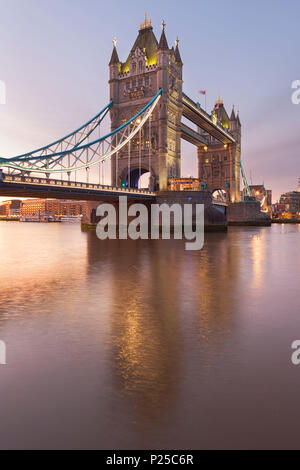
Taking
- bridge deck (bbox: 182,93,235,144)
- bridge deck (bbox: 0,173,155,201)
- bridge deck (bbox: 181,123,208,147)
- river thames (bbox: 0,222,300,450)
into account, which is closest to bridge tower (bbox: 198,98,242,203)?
bridge deck (bbox: 182,93,235,144)

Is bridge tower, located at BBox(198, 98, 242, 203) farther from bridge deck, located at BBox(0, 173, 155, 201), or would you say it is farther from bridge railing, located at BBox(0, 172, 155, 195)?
bridge railing, located at BBox(0, 172, 155, 195)

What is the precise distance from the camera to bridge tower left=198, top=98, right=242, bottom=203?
277 feet

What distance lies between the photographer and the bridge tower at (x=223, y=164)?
84.6 m

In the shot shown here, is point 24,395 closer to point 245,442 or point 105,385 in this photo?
point 105,385

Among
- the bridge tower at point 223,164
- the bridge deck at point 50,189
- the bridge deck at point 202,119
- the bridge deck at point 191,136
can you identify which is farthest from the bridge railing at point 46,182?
the bridge tower at point 223,164

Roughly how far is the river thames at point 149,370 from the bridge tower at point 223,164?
7784cm

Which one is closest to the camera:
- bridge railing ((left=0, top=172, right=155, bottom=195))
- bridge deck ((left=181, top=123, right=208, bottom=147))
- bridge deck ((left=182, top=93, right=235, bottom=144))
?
bridge railing ((left=0, top=172, right=155, bottom=195))

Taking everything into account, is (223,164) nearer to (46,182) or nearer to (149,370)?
(46,182)

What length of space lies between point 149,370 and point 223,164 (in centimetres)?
8579

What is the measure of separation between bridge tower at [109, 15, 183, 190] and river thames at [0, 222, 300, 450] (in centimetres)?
4272

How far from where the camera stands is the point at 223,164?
8600cm

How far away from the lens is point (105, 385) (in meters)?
4.13

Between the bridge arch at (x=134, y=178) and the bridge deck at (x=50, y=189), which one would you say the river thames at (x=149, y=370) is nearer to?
the bridge deck at (x=50, y=189)
